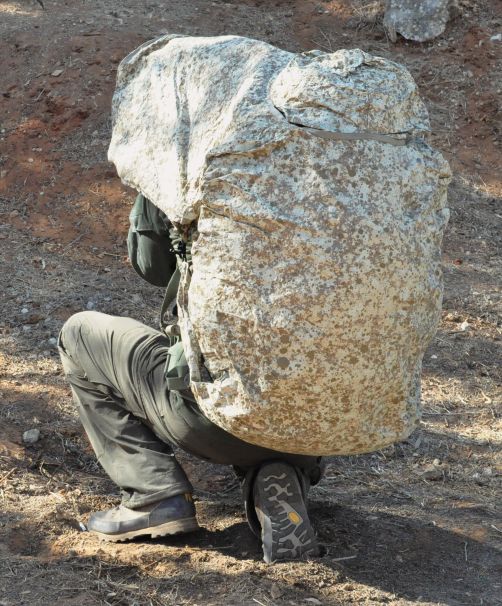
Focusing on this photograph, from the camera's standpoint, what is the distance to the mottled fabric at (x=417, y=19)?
7.72 metres

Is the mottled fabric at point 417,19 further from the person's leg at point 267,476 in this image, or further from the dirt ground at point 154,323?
the person's leg at point 267,476

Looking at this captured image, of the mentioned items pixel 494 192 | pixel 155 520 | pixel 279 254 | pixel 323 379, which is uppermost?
pixel 279 254

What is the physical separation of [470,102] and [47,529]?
531 cm

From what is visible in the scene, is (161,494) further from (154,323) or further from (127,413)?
(154,323)

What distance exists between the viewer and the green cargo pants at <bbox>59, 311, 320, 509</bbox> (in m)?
2.84

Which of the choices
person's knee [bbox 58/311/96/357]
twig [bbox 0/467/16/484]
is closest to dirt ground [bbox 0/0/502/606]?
twig [bbox 0/467/16/484]

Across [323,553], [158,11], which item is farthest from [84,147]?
[323,553]

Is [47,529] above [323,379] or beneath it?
beneath

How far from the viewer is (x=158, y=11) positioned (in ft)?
24.9

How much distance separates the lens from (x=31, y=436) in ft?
12.5

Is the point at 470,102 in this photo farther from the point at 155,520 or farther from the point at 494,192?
the point at 155,520

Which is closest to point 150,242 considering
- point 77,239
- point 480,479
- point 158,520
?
point 158,520

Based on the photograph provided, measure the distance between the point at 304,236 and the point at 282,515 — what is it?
1.02 metres

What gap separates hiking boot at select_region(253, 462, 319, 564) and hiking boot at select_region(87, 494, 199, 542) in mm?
245
